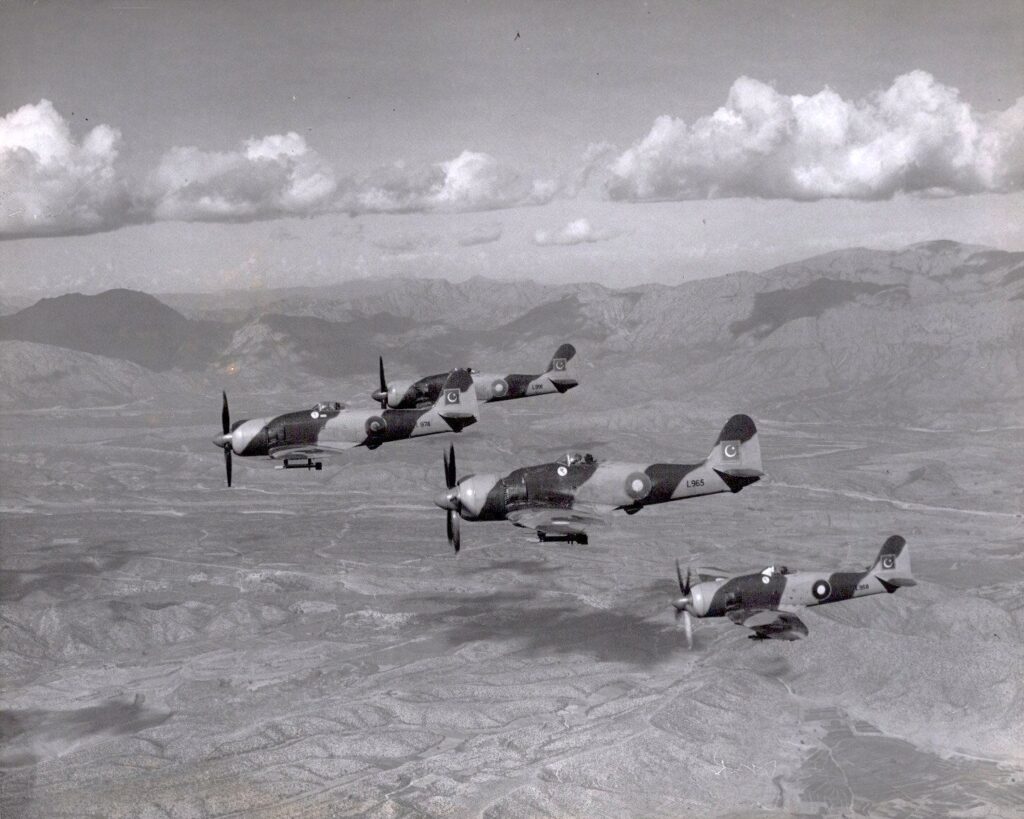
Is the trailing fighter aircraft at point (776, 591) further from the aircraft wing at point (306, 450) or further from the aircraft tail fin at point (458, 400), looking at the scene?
the aircraft wing at point (306, 450)

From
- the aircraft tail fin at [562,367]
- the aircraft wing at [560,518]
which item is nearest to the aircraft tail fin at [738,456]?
the aircraft wing at [560,518]

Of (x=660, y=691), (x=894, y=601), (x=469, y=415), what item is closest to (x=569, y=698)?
(x=660, y=691)

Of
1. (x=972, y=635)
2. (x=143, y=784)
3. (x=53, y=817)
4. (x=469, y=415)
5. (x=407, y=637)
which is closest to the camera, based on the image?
(x=469, y=415)

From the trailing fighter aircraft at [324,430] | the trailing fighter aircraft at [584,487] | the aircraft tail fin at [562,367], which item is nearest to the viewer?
the trailing fighter aircraft at [584,487]

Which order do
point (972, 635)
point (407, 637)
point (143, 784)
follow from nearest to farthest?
point (143, 784)
point (972, 635)
point (407, 637)

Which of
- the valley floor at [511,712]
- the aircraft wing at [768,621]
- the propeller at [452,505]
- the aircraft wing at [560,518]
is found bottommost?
the valley floor at [511,712]

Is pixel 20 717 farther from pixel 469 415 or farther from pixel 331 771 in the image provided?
pixel 469 415

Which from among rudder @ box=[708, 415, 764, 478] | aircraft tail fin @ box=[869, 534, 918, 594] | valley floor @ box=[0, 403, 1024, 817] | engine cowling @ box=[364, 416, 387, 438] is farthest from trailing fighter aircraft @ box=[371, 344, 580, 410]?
valley floor @ box=[0, 403, 1024, 817]
